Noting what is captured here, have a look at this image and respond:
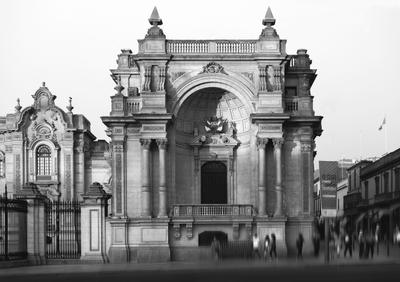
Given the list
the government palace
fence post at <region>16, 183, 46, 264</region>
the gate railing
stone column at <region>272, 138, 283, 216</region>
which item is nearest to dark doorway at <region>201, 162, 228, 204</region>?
the government palace

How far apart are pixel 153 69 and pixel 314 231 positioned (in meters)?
13.0

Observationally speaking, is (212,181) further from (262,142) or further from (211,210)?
(262,142)

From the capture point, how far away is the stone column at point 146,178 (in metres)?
47.9

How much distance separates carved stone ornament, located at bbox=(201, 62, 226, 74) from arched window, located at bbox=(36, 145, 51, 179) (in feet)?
66.5

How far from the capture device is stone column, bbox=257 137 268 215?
47938 millimetres

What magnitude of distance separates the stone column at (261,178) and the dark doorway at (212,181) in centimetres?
388

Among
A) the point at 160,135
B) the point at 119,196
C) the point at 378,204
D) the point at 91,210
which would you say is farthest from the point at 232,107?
the point at 378,204

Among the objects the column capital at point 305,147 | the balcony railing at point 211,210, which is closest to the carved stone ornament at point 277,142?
the column capital at point 305,147

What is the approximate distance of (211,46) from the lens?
162ft

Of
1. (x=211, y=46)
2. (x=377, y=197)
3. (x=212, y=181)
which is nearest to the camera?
(x=211, y=46)

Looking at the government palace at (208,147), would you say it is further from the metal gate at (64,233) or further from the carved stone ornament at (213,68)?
the metal gate at (64,233)

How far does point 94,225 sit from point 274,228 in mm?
10347

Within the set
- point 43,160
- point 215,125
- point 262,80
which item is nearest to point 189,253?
point 215,125

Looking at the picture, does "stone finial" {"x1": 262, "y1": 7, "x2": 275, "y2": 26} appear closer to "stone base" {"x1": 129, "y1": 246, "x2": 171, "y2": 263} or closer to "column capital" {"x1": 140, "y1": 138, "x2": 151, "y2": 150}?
"column capital" {"x1": 140, "y1": 138, "x2": 151, "y2": 150}
